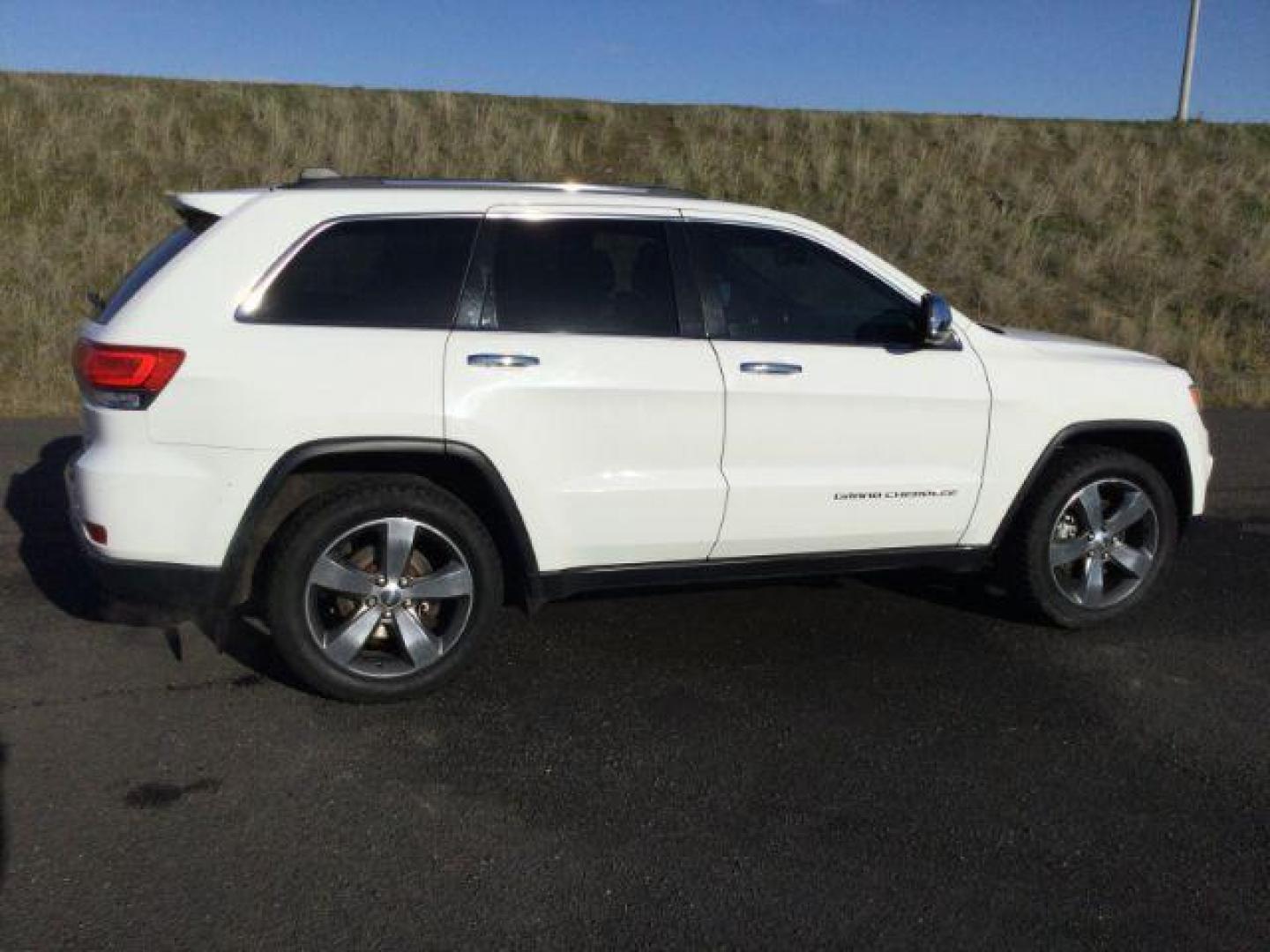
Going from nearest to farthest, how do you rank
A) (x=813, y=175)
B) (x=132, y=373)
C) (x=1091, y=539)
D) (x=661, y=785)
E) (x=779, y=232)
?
(x=661, y=785) → (x=132, y=373) → (x=779, y=232) → (x=1091, y=539) → (x=813, y=175)

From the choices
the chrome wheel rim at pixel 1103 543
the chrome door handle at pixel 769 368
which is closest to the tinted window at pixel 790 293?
the chrome door handle at pixel 769 368

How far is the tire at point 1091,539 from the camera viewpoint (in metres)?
5.27

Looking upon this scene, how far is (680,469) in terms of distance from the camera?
4.59 m

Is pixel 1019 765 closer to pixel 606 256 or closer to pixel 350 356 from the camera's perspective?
pixel 606 256

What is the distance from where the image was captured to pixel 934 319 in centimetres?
480

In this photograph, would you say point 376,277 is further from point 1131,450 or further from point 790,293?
point 1131,450

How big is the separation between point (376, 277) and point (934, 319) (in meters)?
2.12

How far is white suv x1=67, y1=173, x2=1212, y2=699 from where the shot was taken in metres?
4.10

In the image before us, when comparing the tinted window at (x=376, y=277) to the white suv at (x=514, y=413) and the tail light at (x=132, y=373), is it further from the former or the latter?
the tail light at (x=132, y=373)

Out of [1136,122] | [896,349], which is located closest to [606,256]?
[896,349]

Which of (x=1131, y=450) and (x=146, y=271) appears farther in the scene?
(x=1131, y=450)

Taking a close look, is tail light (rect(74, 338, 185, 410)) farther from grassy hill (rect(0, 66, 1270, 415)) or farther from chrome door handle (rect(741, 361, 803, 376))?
grassy hill (rect(0, 66, 1270, 415))

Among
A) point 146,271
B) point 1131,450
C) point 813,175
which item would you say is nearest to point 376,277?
point 146,271

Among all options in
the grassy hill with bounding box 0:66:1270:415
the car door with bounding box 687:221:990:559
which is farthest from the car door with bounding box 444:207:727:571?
the grassy hill with bounding box 0:66:1270:415
